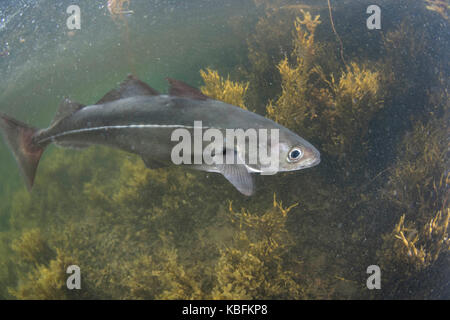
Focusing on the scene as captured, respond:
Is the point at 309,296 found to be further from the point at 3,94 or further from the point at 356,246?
the point at 3,94

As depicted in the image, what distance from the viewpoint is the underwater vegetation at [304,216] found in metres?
3.56

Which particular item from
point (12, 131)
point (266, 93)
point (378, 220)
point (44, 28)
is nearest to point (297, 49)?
point (266, 93)

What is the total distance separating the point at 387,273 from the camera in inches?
140

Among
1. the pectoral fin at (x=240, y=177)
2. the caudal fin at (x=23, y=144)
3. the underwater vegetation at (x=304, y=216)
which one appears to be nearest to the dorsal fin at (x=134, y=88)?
the pectoral fin at (x=240, y=177)

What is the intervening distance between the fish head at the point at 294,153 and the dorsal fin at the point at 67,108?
7.77ft

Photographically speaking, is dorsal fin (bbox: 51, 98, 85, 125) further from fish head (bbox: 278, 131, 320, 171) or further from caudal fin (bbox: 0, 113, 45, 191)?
fish head (bbox: 278, 131, 320, 171)

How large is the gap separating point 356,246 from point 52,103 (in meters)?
43.0

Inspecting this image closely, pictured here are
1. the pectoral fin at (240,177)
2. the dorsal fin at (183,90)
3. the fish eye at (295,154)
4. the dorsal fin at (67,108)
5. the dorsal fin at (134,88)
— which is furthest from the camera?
the dorsal fin at (67,108)

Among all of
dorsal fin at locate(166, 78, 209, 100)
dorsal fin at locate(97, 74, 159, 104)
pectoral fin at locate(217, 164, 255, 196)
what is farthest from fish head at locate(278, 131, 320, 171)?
dorsal fin at locate(97, 74, 159, 104)

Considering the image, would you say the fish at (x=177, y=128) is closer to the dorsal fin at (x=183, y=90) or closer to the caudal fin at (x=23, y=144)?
the dorsal fin at (x=183, y=90)

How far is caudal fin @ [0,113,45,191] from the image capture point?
3041 mm

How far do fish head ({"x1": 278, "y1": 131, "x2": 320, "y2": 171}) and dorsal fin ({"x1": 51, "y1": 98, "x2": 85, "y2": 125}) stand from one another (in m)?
2.37

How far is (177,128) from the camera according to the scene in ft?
8.21

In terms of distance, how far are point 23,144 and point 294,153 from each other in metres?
3.24
